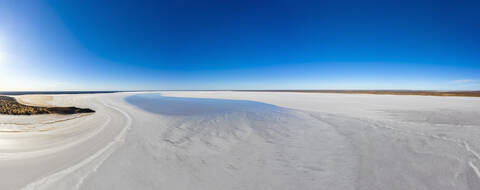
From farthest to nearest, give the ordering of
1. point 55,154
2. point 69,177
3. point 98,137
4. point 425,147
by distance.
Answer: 1. point 98,137
2. point 425,147
3. point 55,154
4. point 69,177

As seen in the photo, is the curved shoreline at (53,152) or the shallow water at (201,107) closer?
the curved shoreline at (53,152)

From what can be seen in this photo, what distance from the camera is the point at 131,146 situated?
3.49m

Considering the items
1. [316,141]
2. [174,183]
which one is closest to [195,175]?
[174,183]

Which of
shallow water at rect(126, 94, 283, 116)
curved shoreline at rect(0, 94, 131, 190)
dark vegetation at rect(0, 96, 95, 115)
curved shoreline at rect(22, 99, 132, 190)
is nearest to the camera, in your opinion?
curved shoreline at rect(22, 99, 132, 190)

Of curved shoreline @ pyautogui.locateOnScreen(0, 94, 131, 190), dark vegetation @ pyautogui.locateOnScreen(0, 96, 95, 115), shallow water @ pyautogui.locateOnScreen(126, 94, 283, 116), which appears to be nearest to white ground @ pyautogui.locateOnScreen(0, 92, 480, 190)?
curved shoreline @ pyautogui.locateOnScreen(0, 94, 131, 190)

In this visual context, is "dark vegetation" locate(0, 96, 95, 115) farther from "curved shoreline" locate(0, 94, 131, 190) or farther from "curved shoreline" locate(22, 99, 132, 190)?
"curved shoreline" locate(22, 99, 132, 190)

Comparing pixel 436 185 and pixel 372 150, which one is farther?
pixel 372 150

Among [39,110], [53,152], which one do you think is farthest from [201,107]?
[39,110]

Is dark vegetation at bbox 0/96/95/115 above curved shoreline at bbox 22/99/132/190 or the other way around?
above

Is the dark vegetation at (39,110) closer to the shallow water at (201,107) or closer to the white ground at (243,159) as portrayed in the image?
the shallow water at (201,107)

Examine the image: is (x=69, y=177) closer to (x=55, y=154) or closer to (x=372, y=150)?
(x=55, y=154)

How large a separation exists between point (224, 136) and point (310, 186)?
2.50 m

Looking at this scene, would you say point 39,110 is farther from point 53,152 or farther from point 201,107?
point 53,152

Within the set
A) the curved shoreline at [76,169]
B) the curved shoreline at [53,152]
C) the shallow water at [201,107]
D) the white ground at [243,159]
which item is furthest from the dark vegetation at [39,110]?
the curved shoreline at [76,169]
